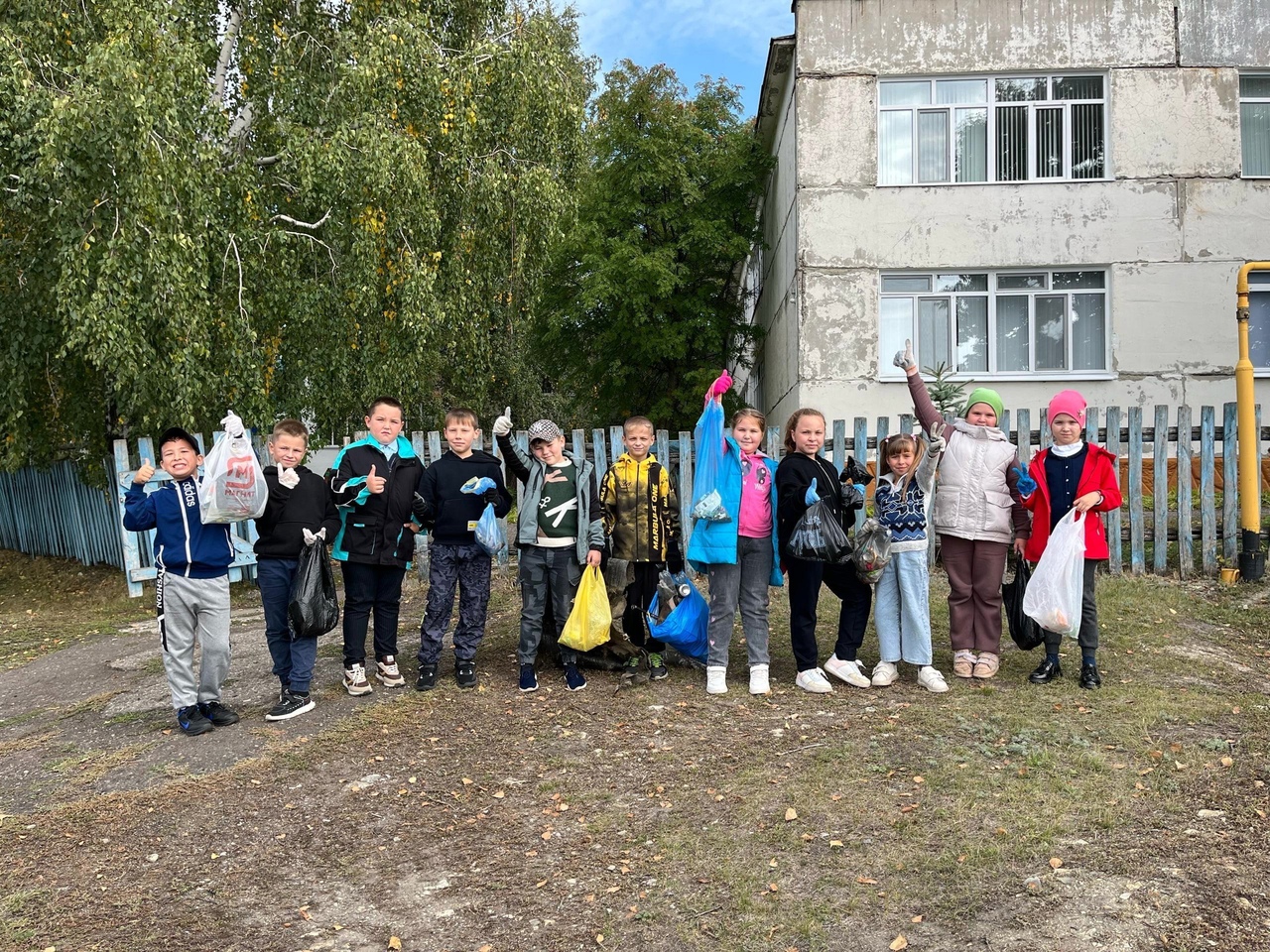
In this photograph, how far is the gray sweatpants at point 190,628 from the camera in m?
5.61

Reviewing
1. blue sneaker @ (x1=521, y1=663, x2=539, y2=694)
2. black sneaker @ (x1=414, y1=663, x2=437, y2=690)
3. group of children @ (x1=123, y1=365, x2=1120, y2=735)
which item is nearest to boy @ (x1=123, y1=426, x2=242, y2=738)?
group of children @ (x1=123, y1=365, x2=1120, y2=735)

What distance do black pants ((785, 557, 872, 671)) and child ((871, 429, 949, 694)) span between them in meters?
0.14

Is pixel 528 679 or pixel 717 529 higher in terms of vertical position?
pixel 717 529

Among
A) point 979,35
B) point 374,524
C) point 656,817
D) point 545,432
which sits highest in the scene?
point 979,35

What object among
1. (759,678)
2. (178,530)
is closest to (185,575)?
(178,530)

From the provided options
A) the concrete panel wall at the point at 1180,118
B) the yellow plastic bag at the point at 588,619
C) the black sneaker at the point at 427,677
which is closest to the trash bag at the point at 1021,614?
the yellow plastic bag at the point at 588,619

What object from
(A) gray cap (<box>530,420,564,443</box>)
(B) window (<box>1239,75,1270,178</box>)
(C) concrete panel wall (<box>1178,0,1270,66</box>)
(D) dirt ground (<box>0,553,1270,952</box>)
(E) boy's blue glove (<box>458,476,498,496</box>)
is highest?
(C) concrete panel wall (<box>1178,0,1270,66</box>)

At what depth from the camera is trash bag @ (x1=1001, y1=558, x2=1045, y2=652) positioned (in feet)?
20.6

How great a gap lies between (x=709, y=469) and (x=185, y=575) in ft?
10.3

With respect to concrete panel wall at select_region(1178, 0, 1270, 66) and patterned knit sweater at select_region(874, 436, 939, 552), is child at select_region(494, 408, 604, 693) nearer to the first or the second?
patterned knit sweater at select_region(874, 436, 939, 552)

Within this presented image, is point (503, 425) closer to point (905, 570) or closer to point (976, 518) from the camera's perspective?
point (905, 570)

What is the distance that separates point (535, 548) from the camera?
21.1ft

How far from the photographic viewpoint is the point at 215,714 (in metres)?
5.87

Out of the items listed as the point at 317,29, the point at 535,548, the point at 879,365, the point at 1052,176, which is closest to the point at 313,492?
the point at 535,548
